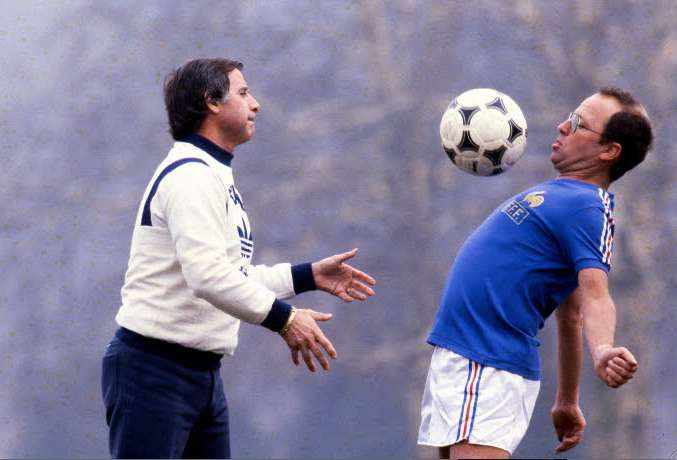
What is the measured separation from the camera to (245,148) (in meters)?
5.67

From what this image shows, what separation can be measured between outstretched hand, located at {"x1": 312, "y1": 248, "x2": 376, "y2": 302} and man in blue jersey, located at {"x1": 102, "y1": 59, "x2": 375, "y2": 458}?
Answer: 348mm

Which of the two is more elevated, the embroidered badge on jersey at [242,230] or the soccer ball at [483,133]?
the soccer ball at [483,133]

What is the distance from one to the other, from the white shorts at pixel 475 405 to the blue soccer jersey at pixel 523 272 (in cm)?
4

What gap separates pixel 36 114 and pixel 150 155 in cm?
65

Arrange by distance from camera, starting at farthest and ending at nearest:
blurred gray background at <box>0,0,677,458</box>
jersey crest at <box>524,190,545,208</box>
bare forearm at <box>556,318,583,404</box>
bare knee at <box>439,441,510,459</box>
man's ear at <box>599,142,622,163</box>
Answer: blurred gray background at <box>0,0,677,458</box>, bare forearm at <box>556,318,583,404</box>, man's ear at <box>599,142,622,163</box>, jersey crest at <box>524,190,545,208</box>, bare knee at <box>439,441,510,459</box>

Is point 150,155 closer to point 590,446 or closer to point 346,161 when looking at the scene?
point 346,161

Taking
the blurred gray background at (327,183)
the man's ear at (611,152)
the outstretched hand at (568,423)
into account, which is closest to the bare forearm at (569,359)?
the outstretched hand at (568,423)

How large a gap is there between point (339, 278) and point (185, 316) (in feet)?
2.21

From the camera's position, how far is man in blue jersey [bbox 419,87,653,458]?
3.10 meters

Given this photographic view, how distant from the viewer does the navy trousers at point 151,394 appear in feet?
10.2

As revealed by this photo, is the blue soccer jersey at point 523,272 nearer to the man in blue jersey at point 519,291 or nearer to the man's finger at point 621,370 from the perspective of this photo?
the man in blue jersey at point 519,291

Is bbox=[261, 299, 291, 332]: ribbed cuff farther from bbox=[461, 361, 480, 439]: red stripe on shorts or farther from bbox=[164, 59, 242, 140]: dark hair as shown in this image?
bbox=[164, 59, 242, 140]: dark hair

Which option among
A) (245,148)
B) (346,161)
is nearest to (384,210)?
(346,161)

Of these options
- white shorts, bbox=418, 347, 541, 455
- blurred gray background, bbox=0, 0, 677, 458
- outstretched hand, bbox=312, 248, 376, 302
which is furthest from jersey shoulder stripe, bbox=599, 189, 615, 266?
blurred gray background, bbox=0, 0, 677, 458
